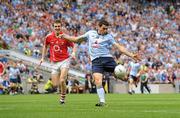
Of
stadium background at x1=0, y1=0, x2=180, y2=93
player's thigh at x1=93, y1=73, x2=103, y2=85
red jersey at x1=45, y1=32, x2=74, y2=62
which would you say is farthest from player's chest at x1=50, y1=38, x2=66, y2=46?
stadium background at x1=0, y1=0, x2=180, y2=93

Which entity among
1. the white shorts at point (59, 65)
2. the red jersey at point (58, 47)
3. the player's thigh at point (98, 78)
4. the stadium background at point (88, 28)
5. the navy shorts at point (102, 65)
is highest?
the stadium background at point (88, 28)

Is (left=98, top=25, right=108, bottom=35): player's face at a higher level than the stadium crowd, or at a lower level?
lower

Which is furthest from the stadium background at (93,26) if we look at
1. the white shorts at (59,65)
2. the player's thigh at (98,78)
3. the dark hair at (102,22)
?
the dark hair at (102,22)

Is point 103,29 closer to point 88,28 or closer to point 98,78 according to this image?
point 98,78

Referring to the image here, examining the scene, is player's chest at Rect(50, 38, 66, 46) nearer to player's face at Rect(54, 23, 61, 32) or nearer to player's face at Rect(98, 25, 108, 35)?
player's face at Rect(54, 23, 61, 32)

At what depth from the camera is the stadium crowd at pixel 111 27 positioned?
45875 millimetres

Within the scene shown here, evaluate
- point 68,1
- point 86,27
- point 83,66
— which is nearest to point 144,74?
point 83,66

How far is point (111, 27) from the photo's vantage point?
52.1 meters

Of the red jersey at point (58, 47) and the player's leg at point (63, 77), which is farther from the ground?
the red jersey at point (58, 47)

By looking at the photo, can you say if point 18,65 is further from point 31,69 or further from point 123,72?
point 123,72

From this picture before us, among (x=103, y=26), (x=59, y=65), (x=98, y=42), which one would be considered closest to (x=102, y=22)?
(x=103, y=26)

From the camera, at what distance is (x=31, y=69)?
44.2m

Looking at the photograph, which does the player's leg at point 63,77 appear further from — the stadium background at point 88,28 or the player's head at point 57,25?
the stadium background at point 88,28

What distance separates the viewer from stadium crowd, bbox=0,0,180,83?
45875mm
